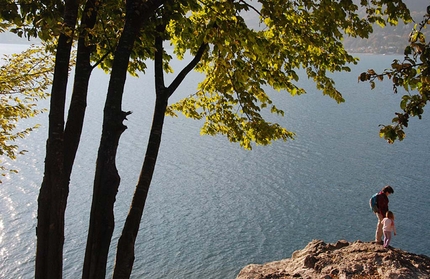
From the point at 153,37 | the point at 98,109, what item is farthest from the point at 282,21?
the point at 98,109

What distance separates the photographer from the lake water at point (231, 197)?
25484 millimetres

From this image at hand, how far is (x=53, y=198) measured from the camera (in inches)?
282

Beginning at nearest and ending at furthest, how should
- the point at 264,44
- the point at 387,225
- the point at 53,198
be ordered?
the point at 53,198
the point at 264,44
the point at 387,225

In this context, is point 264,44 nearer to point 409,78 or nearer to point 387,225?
point 409,78

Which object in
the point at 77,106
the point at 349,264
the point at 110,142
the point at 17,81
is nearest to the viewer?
the point at 110,142

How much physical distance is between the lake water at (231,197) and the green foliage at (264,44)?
14.4 metres

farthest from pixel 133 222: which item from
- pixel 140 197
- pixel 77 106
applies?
pixel 77 106

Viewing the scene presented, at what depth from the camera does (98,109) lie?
6400cm

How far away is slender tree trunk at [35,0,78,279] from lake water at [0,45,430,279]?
16.8 meters

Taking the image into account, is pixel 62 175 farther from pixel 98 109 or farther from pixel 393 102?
pixel 393 102

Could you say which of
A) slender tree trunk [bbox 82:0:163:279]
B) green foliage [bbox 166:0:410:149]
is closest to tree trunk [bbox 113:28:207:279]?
slender tree trunk [bbox 82:0:163:279]

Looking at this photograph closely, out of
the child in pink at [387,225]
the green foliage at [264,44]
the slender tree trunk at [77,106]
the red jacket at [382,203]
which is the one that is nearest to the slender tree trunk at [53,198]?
the slender tree trunk at [77,106]

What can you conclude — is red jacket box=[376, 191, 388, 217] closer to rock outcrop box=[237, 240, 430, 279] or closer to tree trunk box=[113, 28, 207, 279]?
rock outcrop box=[237, 240, 430, 279]

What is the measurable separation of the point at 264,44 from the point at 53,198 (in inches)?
171
